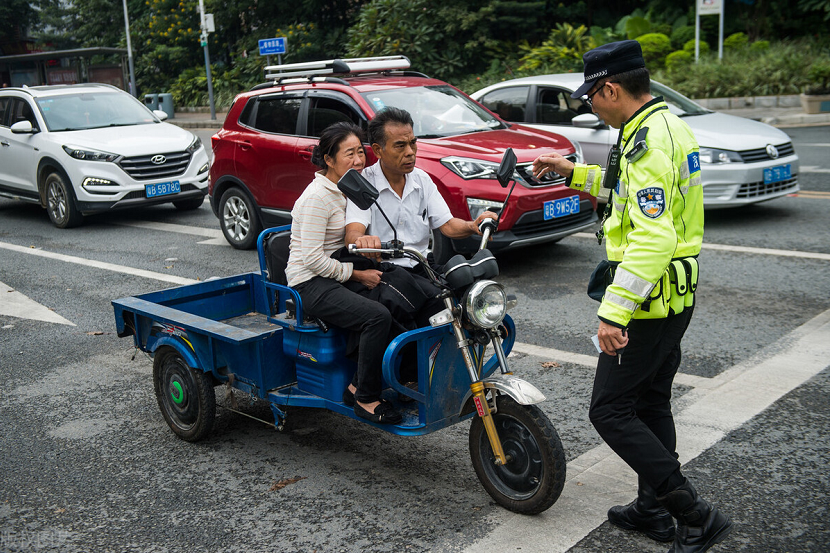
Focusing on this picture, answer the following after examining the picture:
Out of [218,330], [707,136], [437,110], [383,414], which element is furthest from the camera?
[707,136]

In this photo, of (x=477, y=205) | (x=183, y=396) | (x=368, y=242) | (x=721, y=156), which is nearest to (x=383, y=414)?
(x=368, y=242)

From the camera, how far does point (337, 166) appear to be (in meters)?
4.23

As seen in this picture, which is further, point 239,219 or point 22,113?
point 22,113

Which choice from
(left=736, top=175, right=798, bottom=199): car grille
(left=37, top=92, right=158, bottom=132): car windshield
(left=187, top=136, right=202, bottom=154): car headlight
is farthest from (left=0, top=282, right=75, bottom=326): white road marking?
(left=736, top=175, right=798, bottom=199): car grille

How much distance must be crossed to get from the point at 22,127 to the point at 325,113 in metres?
5.15

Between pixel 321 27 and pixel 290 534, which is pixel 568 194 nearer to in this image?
pixel 290 534

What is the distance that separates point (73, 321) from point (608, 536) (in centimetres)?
497

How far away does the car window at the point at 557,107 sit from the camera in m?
9.94

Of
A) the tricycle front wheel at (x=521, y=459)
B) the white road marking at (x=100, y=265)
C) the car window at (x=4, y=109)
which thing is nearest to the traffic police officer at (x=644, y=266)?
the tricycle front wheel at (x=521, y=459)

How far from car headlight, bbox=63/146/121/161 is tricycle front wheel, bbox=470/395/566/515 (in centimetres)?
838

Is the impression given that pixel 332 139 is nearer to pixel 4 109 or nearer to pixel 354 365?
pixel 354 365

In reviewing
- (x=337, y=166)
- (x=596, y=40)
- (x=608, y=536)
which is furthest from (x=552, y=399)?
(x=596, y=40)

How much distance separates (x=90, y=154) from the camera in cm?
1064

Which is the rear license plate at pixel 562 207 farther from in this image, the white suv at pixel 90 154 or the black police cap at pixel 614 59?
the white suv at pixel 90 154
